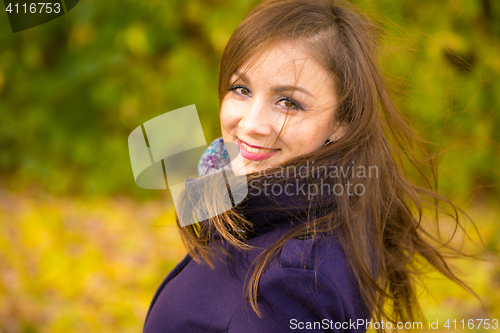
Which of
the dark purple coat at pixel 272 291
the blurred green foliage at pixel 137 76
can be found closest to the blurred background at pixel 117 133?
the blurred green foliage at pixel 137 76

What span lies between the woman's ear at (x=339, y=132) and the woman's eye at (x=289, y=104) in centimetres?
12

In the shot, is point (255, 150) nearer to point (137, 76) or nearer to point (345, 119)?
point (345, 119)

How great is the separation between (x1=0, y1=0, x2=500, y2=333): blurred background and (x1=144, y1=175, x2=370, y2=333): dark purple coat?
1.49 meters

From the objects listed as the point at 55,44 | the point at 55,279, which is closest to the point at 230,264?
the point at 55,279

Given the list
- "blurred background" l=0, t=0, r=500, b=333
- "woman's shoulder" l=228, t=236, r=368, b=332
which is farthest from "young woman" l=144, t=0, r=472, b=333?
"blurred background" l=0, t=0, r=500, b=333

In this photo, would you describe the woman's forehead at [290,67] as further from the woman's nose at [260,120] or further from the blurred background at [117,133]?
the blurred background at [117,133]

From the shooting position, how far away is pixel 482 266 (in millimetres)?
2629

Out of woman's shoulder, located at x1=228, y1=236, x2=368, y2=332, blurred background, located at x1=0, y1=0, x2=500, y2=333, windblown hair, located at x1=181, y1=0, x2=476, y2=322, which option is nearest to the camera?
woman's shoulder, located at x1=228, y1=236, x2=368, y2=332

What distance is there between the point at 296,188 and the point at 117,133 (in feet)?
8.20

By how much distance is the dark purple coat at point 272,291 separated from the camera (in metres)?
0.83

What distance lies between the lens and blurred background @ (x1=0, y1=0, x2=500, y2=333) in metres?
2.46

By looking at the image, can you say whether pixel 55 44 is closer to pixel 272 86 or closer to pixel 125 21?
pixel 125 21

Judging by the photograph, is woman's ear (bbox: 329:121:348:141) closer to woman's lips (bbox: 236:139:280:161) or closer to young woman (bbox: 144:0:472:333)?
young woman (bbox: 144:0:472:333)

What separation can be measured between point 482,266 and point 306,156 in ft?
7.50
